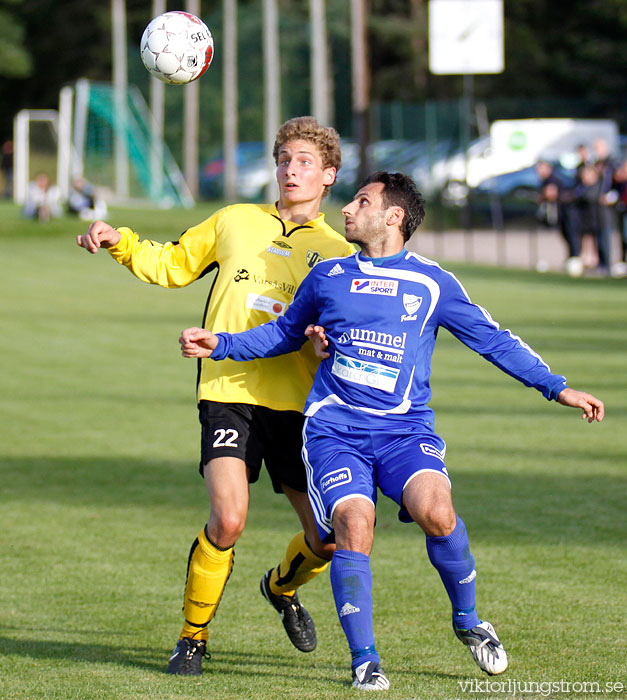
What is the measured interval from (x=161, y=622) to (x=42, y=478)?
10.9ft

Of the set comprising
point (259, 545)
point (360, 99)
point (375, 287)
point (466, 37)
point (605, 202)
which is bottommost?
point (259, 545)

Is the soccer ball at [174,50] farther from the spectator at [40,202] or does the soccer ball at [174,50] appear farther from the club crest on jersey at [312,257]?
the spectator at [40,202]

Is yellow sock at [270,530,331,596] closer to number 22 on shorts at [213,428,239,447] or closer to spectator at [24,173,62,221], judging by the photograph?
number 22 on shorts at [213,428,239,447]

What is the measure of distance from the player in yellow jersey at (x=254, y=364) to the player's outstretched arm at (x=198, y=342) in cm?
35

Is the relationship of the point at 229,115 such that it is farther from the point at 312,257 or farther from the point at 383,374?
the point at 383,374

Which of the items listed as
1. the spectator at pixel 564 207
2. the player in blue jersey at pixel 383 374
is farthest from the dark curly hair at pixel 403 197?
the spectator at pixel 564 207

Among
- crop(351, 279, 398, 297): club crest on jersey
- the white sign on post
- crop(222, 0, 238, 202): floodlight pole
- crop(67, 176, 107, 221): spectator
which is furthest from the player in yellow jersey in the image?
crop(222, 0, 238, 202): floodlight pole

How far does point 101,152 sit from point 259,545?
123ft

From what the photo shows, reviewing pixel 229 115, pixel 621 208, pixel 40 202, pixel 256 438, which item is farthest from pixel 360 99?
pixel 256 438

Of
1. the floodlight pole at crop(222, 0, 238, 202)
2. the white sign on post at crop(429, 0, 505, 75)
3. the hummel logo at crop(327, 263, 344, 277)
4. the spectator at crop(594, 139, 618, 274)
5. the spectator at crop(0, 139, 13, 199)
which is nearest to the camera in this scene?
the hummel logo at crop(327, 263, 344, 277)

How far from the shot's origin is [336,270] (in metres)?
4.97

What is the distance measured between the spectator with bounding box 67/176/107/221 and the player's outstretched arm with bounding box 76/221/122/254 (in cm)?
3189

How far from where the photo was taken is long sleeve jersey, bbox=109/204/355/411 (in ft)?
17.4

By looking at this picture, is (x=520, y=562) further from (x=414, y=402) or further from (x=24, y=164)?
(x=24, y=164)
